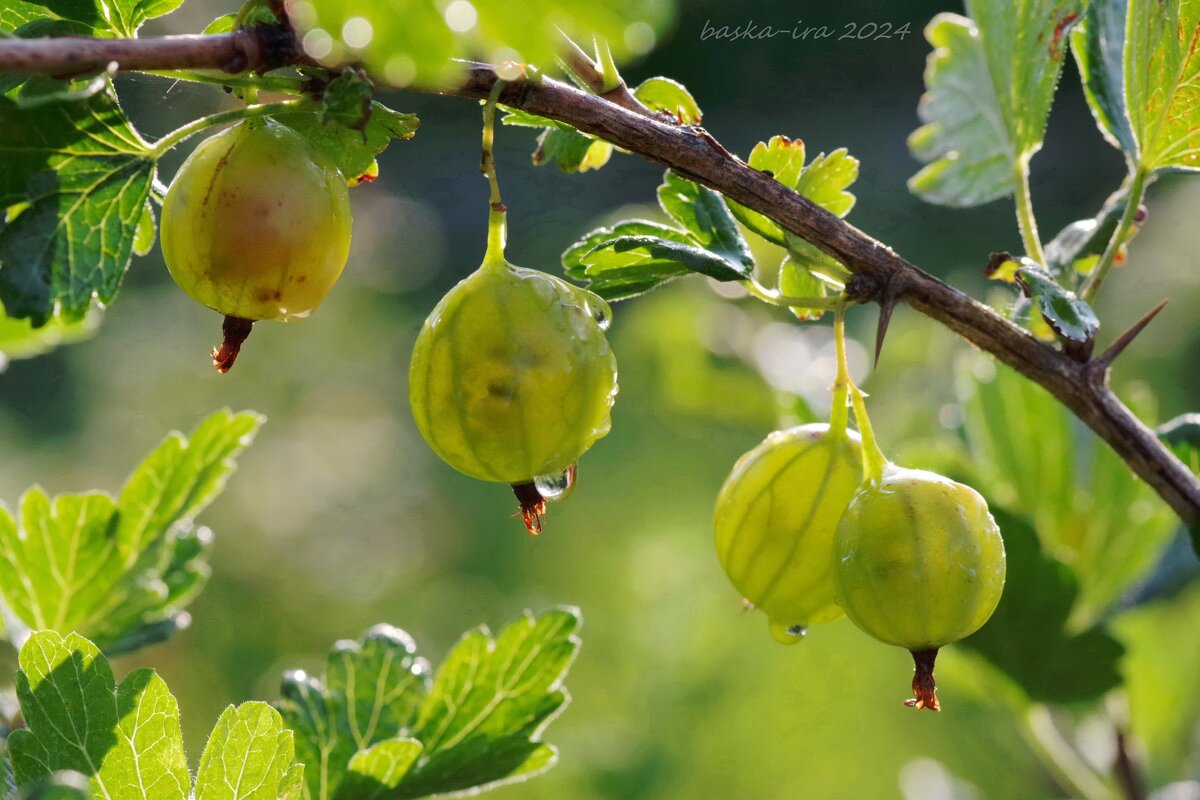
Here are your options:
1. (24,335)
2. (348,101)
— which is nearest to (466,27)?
(348,101)

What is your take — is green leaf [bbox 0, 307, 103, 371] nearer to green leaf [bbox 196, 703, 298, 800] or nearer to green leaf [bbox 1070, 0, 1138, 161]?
green leaf [bbox 196, 703, 298, 800]

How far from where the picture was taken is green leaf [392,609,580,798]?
0.85m

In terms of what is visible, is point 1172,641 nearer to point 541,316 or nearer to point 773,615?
point 773,615

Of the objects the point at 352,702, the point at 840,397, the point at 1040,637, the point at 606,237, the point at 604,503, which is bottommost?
the point at 604,503

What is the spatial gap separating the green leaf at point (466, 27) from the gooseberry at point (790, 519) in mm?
431

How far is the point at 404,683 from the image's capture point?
896mm

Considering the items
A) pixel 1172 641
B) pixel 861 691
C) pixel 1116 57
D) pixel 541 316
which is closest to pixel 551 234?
pixel 861 691

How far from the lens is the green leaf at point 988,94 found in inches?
40.0

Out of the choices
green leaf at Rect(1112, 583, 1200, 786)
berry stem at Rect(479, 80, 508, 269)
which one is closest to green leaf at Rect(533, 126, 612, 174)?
berry stem at Rect(479, 80, 508, 269)

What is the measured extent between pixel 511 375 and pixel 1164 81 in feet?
1.91

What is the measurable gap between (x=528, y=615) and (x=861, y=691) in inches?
62.8

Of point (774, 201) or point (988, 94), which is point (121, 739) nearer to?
point (774, 201)

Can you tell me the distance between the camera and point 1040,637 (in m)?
1.15

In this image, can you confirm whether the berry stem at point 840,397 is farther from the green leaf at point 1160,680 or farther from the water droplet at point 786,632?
the green leaf at point 1160,680
